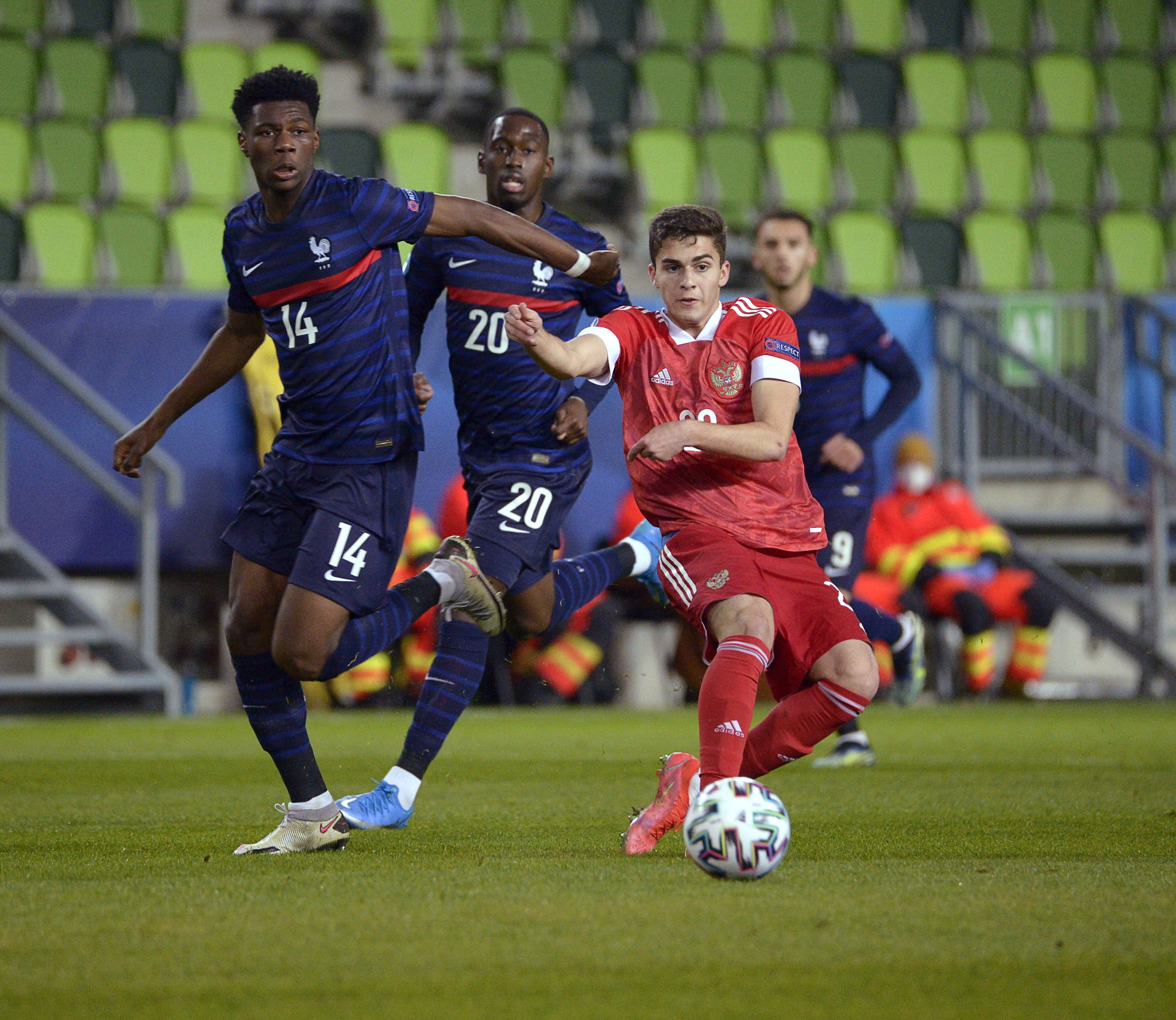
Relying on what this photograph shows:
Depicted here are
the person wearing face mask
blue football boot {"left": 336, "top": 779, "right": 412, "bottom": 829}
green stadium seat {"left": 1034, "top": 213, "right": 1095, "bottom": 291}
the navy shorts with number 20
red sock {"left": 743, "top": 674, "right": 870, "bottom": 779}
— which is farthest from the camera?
green stadium seat {"left": 1034, "top": 213, "right": 1095, "bottom": 291}

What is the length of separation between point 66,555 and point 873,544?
202 inches

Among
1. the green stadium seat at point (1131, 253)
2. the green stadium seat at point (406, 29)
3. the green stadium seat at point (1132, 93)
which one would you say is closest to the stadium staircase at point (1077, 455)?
the green stadium seat at point (1131, 253)

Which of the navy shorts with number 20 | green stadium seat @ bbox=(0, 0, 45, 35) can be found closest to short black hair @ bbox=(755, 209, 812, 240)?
the navy shorts with number 20

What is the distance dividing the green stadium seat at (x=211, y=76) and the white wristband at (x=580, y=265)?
8.72m

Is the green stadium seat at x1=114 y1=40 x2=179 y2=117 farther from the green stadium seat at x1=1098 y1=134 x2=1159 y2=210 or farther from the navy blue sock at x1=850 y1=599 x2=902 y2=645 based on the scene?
the navy blue sock at x1=850 y1=599 x2=902 y2=645

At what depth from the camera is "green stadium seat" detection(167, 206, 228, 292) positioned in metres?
11.8

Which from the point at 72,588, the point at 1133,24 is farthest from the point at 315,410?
the point at 1133,24

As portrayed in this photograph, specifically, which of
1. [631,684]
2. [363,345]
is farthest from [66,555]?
[363,345]

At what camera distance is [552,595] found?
5547 mm

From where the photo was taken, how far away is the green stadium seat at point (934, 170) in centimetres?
1376

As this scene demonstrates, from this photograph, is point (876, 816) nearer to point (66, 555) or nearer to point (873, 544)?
point (873, 544)

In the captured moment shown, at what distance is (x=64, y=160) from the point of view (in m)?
12.2

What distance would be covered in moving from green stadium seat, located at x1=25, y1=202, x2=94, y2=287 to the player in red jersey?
8.24 meters

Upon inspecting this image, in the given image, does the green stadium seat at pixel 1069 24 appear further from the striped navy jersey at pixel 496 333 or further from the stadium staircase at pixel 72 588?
the striped navy jersey at pixel 496 333
